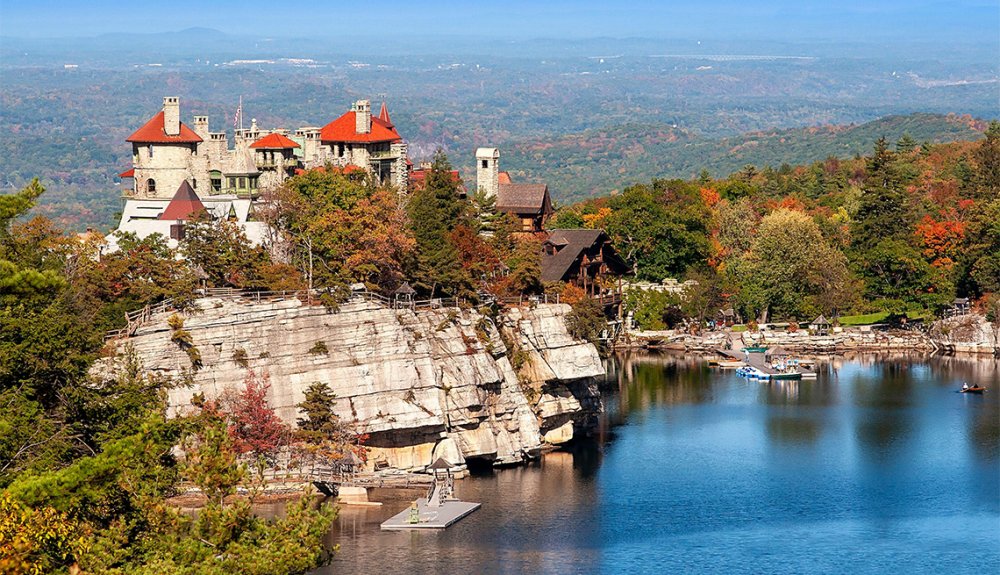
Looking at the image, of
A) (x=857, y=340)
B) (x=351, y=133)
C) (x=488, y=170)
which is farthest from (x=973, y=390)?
(x=351, y=133)

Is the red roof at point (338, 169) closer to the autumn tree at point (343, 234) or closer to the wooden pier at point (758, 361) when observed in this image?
the autumn tree at point (343, 234)

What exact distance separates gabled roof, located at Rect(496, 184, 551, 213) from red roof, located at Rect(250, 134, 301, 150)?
10380mm

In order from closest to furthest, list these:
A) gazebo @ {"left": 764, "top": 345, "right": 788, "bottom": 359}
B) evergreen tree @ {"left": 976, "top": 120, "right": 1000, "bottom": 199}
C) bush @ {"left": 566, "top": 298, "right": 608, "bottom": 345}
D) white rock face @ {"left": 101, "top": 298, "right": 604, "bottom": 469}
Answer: white rock face @ {"left": 101, "top": 298, "right": 604, "bottom": 469}, bush @ {"left": 566, "top": 298, "right": 608, "bottom": 345}, gazebo @ {"left": 764, "top": 345, "right": 788, "bottom": 359}, evergreen tree @ {"left": 976, "top": 120, "right": 1000, "bottom": 199}

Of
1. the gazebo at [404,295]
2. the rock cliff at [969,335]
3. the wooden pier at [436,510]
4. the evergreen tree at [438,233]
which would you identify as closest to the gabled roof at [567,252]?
the evergreen tree at [438,233]

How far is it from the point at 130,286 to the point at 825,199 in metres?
67.9

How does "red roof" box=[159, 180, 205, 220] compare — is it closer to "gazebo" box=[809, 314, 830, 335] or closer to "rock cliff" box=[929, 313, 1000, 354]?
"gazebo" box=[809, 314, 830, 335]

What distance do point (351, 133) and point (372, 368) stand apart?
23.1m

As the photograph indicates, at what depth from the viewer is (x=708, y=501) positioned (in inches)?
2083

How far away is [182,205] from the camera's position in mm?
64688

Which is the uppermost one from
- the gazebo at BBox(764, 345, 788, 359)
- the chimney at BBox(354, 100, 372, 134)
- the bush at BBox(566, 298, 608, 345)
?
the chimney at BBox(354, 100, 372, 134)

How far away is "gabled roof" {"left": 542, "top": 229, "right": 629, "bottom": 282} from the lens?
244 feet

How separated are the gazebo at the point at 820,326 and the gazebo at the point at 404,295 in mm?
35722

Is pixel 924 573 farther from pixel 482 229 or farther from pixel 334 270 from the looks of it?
pixel 482 229

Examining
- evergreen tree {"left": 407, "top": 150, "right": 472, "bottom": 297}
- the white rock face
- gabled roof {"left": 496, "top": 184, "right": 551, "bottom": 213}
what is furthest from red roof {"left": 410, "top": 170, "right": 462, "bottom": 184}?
the white rock face
